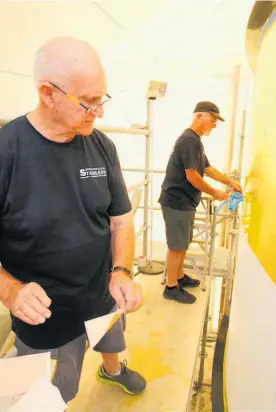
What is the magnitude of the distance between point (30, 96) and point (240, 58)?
2641mm

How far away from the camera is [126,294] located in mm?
933

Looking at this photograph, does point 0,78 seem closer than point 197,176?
Yes

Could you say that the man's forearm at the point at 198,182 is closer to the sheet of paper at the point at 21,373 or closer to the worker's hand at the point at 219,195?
the worker's hand at the point at 219,195

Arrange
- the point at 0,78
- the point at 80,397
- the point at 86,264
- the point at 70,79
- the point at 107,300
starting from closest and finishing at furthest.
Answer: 1. the point at 70,79
2. the point at 86,264
3. the point at 107,300
4. the point at 0,78
5. the point at 80,397

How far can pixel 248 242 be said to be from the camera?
3.22ft

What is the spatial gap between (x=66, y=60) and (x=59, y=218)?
0.41 metres

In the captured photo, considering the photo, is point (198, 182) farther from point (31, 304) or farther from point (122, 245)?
point (31, 304)

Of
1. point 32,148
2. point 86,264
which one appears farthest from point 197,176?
point 32,148

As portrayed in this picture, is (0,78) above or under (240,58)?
under

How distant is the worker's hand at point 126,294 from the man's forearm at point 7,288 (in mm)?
290

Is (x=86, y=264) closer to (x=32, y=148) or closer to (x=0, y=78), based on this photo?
(x=32, y=148)

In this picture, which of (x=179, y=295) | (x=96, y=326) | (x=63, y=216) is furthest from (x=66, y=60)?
(x=179, y=295)

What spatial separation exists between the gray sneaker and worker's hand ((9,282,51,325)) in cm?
83

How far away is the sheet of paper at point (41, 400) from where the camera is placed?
0.71 m
